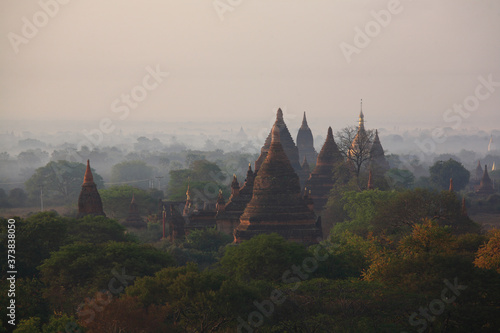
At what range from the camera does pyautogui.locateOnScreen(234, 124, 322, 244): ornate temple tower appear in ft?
159

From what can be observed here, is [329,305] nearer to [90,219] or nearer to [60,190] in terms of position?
[90,219]

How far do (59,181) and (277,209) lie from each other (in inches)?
3232

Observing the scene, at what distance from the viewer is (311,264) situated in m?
37.2

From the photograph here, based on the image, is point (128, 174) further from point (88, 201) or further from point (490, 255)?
point (490, 255)

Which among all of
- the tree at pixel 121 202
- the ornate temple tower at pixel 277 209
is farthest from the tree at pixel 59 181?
the ornate temple tower at pixel 277 209

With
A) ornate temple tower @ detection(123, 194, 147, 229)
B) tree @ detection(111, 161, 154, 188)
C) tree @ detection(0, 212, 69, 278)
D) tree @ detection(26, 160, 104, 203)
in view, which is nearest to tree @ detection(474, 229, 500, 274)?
tree @ detection(0, 212, 69, 278)

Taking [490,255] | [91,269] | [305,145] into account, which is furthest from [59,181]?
[490,255]

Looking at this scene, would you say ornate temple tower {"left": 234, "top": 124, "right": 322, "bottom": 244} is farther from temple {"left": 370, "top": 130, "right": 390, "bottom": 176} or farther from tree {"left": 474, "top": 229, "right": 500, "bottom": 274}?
temple {"left": 370, "top": 130, "right": 390, "bottom": 176}

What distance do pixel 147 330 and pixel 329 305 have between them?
271 inches

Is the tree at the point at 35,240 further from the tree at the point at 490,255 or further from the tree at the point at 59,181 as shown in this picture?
the tree at the point at 59,181

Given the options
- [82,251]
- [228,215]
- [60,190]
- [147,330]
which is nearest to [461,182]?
[60,190]

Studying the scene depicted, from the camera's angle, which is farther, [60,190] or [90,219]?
[60,190]

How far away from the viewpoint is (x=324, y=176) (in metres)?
72.4

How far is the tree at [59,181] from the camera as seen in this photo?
123500 millimetres
